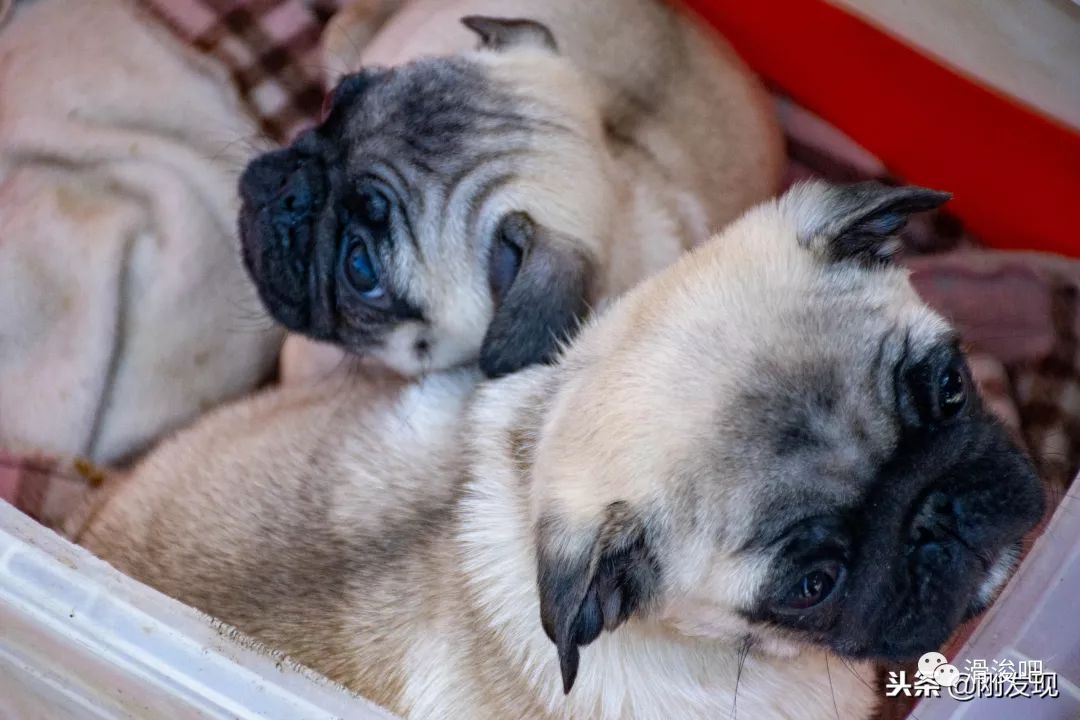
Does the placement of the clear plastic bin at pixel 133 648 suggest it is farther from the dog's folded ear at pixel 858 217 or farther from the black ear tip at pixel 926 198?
the black ear tip at pixel 926 198

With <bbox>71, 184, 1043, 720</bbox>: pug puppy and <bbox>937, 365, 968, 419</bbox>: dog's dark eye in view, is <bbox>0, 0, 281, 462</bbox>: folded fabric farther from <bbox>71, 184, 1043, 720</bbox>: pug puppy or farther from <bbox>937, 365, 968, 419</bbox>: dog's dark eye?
<bbox>937, 365, 968, 419</bbox>: dog's dark eye

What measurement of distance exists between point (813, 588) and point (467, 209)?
3.71ft

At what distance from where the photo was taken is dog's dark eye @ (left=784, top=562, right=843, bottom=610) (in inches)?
58.3

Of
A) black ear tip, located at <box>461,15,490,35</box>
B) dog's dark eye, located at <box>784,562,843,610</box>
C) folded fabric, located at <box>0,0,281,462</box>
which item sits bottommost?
folded fabric, located at <box>0,0,281,462</box>

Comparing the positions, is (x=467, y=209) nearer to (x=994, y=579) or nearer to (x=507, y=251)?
(x=507, y=251)

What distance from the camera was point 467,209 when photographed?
220cm

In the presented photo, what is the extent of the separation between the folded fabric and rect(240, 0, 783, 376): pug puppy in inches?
18.0

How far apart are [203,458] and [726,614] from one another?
1.34m

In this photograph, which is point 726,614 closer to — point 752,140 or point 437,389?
point 437,389

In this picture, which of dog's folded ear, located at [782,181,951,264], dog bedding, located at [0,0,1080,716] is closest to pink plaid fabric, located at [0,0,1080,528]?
dog bedding, located at [0,0,1080,716]

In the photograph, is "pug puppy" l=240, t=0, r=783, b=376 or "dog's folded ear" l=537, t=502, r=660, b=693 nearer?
"dog's folded ear" l=537, t=502, r=660, b=693

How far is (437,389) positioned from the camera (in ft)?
7.54

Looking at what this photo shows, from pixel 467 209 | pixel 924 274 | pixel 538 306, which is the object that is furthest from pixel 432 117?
pixel 924 274

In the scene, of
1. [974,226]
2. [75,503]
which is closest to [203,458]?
[75,503]
